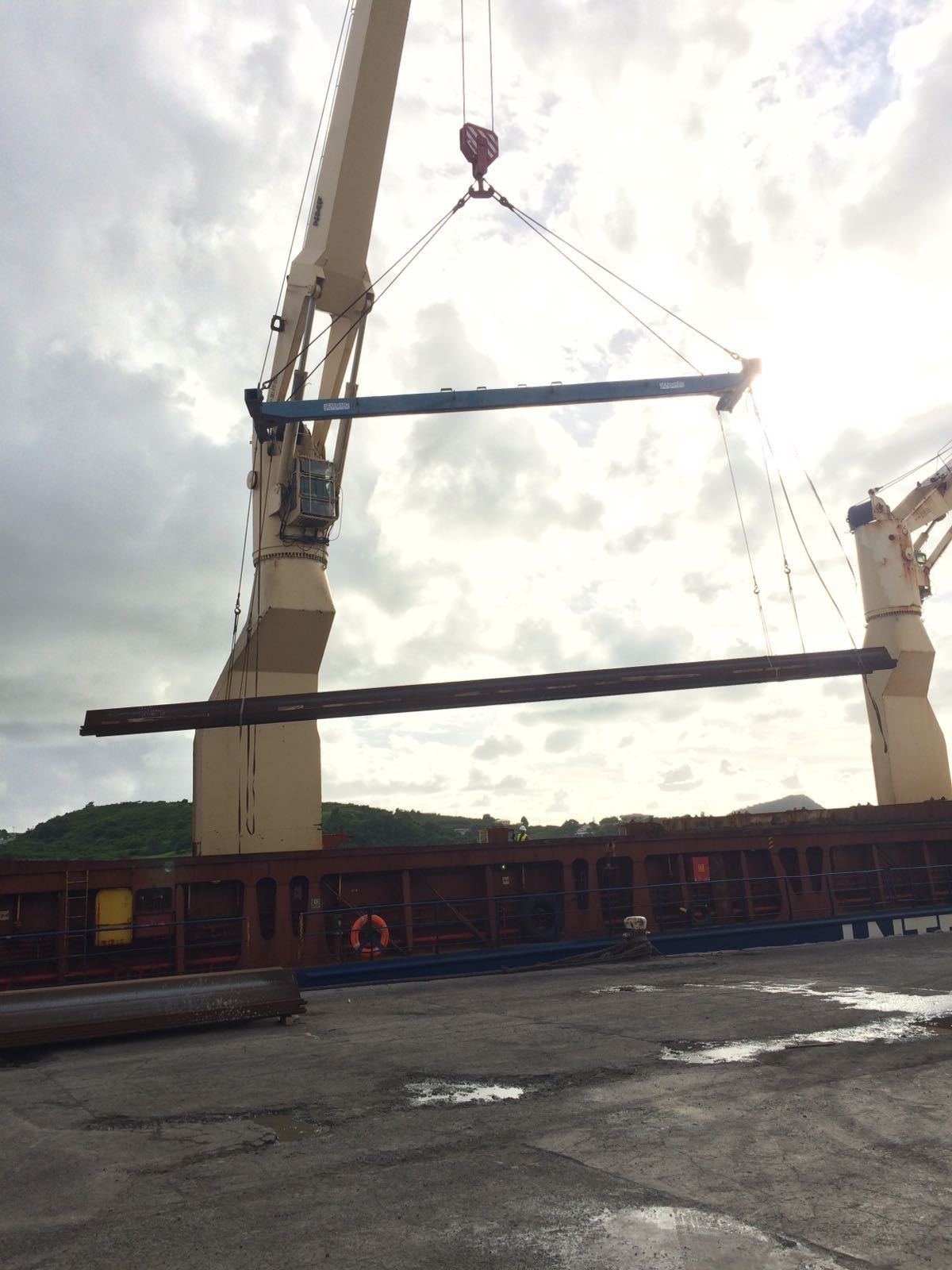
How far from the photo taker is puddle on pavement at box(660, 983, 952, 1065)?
25.0 ft

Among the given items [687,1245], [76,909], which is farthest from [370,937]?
[687,1245]

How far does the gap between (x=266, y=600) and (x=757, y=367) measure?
12814mm

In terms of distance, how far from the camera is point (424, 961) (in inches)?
593

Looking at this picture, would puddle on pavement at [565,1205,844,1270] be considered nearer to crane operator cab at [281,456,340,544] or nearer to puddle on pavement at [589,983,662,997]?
puddle on pavement at [589,983,662,997]

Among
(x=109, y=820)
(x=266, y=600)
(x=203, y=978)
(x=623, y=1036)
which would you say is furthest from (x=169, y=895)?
(x=109, y=820)

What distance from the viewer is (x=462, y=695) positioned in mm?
19312

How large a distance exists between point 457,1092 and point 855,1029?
4072 mm

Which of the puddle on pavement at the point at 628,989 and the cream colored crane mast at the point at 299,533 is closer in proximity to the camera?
the puddle on pavement at the point at 628,989

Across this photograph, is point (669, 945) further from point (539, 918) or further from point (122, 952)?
point (122, 952)

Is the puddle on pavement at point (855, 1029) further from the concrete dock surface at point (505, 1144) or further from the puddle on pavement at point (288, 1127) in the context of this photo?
the puddle on pavement at point (288, 1127)

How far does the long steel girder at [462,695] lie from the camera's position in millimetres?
17609

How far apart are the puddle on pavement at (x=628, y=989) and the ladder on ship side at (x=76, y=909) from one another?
26.0ft

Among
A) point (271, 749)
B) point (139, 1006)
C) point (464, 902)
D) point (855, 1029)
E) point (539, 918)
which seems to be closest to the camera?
point (855, 1029)

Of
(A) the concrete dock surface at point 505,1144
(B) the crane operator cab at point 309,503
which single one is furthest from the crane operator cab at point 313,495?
(A) the concrete dock surface at point 505,1144
